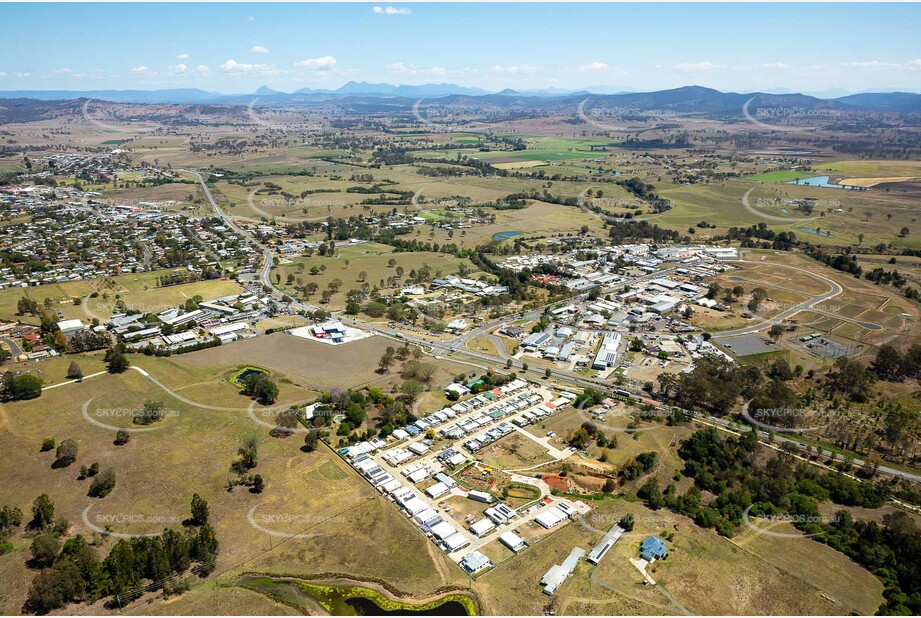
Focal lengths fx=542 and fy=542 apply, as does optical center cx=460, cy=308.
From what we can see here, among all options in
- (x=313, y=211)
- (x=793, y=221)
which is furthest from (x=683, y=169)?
(x=313, y=211)

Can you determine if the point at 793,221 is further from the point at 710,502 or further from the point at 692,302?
the point at 710,502

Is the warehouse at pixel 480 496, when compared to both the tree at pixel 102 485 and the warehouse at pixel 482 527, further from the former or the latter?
the tree at pixel 102 485

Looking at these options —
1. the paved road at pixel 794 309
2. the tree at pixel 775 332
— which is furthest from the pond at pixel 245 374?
the tree at pixel 775 332

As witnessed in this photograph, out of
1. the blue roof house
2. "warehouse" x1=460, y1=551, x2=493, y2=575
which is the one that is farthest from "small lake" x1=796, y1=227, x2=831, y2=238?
"warehouse" x1=460, y1=551, x2=493, y2=575

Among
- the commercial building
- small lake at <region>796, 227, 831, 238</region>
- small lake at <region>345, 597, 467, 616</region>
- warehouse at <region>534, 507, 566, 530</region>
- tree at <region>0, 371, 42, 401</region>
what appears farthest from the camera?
small lake at <region>796, 227, 831, 238</region>

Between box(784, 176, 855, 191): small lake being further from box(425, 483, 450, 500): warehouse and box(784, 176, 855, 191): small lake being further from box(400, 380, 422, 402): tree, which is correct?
box(425, 483, 450, 500): warehouse
